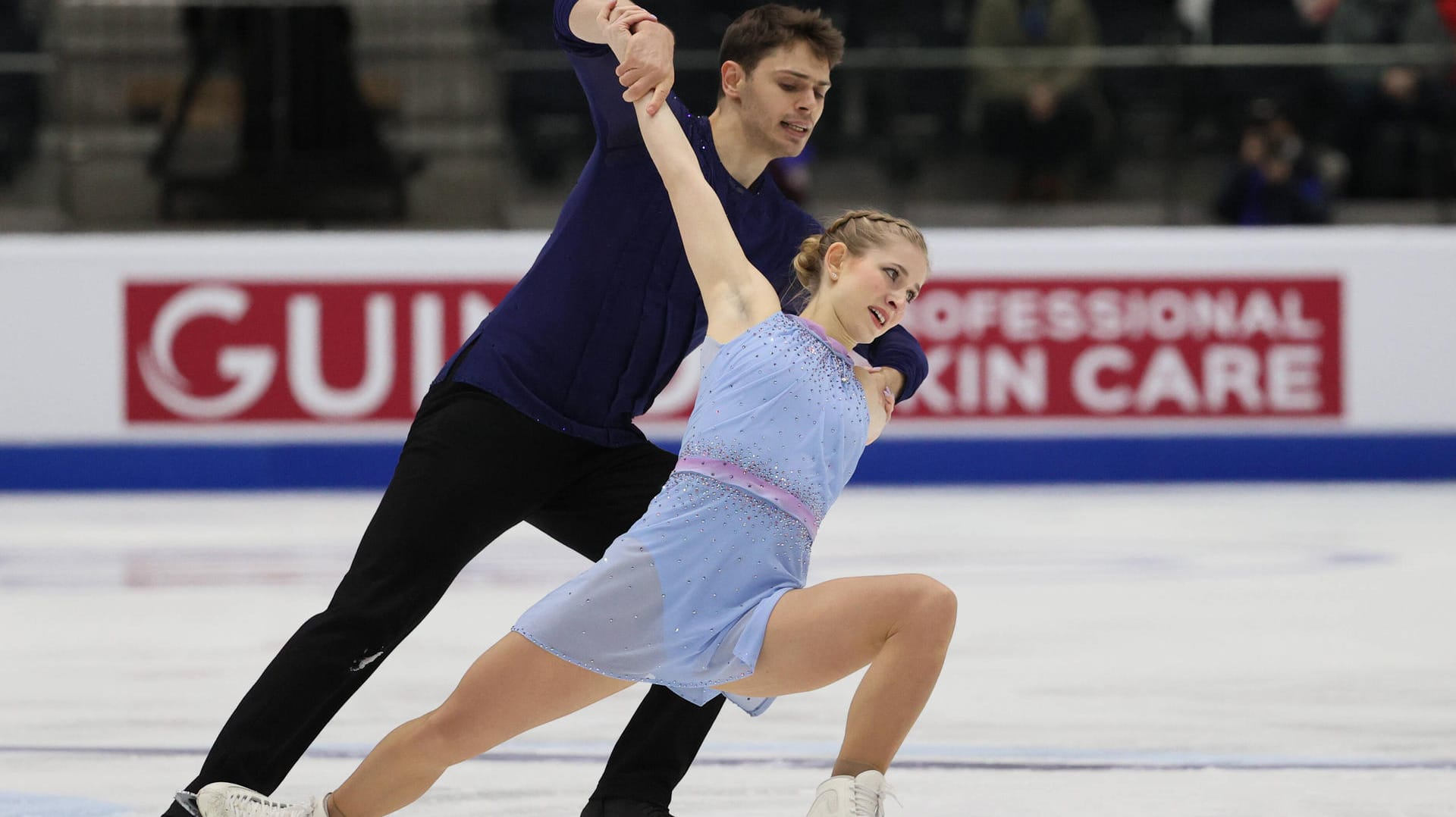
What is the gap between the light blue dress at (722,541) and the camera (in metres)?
2.48

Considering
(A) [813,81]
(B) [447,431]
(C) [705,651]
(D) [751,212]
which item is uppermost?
(A) [813,81]

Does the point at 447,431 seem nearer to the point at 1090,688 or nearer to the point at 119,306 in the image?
the point at 1090,688

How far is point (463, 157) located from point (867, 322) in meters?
6.19

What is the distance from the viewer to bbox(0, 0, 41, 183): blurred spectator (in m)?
8.40

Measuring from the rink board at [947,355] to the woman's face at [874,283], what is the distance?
5.32m

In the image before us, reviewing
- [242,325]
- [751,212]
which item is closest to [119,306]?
[242,325]

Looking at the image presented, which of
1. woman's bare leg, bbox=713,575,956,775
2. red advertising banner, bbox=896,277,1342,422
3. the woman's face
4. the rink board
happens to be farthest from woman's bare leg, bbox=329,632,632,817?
red advertising banner, bbox=896,277,1342,422

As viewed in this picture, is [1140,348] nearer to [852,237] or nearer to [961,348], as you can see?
[961,348]

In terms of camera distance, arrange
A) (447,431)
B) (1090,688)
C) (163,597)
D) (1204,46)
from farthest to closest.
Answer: (1204,46) < (163,597) < (1090,688) < (447,431)

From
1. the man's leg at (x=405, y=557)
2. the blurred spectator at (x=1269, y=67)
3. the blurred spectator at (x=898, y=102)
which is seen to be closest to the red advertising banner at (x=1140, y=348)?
the blurred spectator at (x=898, y=102)

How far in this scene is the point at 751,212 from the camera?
2.97m

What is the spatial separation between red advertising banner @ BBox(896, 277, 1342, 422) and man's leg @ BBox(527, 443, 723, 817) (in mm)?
5368

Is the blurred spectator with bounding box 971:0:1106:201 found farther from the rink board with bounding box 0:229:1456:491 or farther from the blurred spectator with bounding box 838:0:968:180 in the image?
the rink board with bounding box 0:229:1456:491

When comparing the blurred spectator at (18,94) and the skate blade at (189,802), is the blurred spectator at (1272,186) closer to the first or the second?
the blurred spectator at (18,94)
